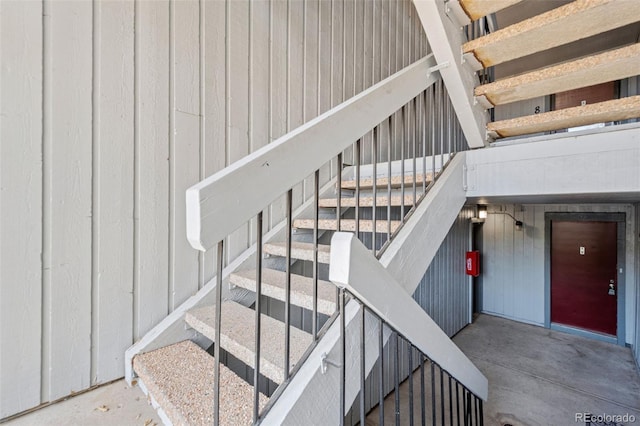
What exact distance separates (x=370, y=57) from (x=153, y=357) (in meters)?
2.78

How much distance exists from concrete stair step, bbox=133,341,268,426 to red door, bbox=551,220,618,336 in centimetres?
572

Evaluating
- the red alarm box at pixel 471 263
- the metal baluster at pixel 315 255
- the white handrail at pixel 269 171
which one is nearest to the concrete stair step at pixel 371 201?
the white handrail at pixel 269 171

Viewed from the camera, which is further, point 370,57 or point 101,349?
point 370,57

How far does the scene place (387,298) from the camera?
105 cm

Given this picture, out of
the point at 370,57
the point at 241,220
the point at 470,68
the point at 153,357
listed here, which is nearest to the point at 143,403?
the point at 153,357

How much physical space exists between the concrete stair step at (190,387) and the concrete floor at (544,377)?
7.48ft

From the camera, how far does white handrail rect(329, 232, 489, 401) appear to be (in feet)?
2.77

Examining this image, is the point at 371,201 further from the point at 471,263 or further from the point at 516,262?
the point at 516,262

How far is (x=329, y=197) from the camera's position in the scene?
228 cm

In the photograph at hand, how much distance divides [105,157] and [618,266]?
20.4 ft

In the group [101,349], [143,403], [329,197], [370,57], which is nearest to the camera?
[143,403]

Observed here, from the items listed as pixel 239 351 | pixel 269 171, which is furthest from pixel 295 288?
pixel 269 171

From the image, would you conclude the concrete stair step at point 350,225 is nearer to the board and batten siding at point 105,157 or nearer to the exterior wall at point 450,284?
the board and batten siding at point 105,157

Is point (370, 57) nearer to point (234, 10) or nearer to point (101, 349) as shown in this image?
point (234, 10)
